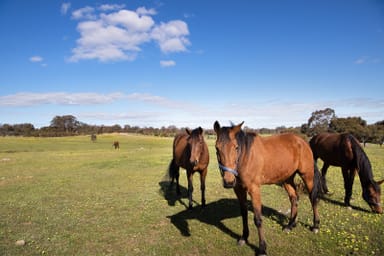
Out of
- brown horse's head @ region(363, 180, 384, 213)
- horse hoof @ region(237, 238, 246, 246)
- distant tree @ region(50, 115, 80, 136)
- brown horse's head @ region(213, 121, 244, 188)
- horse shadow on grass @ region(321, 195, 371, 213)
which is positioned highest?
distant tree @ region(50, 115, 80, 136)

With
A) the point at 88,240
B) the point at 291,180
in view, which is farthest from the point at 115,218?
the point at 291,180

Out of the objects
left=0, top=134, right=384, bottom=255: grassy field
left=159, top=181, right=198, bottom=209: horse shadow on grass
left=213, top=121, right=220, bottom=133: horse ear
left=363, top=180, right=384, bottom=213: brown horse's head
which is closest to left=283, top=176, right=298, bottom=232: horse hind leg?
left=0, top=134, right=384, bottom=255: grassy field

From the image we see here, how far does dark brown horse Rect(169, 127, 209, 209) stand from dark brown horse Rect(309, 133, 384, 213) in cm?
364

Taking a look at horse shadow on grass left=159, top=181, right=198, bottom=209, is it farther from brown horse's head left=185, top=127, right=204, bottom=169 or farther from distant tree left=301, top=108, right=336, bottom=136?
distant tree left=301, top=108, right=336, bottom=136

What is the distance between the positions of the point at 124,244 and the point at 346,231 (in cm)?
495

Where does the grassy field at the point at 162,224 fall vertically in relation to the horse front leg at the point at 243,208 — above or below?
below

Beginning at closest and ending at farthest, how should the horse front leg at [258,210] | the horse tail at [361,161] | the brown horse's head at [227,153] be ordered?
the brown horse's head at [227,153]
the horse front leg at [258,210]
the horse tail at [361,161]

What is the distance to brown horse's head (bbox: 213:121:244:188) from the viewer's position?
12.4ft

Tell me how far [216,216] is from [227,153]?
322 centimetres

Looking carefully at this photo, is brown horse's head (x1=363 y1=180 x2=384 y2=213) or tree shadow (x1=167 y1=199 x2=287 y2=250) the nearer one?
tree shadow (x1=167 y1=199 x2=287 y2=250)

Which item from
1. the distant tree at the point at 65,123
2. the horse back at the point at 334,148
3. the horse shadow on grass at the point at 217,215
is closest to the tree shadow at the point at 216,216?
the horse shadow on grass at the point at 217,215

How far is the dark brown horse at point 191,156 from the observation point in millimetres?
6035

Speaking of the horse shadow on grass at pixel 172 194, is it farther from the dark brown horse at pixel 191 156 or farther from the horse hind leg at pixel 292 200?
the horse hind leg at pixel 292 200

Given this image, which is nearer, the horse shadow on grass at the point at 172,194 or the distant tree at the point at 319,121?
the horse shadow on grass at the point at 172,194
